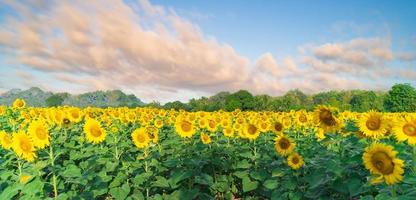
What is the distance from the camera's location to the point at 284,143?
699 centimetres

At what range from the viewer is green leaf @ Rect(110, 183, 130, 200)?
688 centimetres

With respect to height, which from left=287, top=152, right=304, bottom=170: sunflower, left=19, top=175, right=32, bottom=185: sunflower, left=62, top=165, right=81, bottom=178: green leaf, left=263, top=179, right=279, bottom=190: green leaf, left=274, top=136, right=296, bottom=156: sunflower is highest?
left=274, top=136, right=296, bottom=156: sunflower

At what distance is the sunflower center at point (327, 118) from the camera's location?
225 inches

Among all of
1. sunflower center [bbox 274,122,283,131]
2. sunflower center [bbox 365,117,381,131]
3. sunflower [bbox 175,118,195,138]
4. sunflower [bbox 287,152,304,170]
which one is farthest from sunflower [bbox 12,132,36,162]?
sunflower center [bbox 365,117,381,131]

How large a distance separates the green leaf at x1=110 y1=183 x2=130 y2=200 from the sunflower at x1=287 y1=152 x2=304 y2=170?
8.83ft

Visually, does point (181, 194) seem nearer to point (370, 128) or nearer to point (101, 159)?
point (101, 159)

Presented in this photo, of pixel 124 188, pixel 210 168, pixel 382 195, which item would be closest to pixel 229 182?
pixel 210 168

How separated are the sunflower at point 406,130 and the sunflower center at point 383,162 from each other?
2.23 ft

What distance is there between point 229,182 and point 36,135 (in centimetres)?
448

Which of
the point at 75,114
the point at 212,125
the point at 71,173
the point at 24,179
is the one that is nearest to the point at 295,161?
the point at 71,173

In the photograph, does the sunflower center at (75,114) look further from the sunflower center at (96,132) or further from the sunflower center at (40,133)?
the sunflower center at (40,133)

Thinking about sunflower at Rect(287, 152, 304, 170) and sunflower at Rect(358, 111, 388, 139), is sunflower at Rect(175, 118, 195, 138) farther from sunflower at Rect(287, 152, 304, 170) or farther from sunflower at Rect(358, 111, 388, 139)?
sunflower at Rect(358, 111, 388, 139)

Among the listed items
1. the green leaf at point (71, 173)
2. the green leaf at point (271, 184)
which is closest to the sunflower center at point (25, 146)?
the green leaf at point (71, 173)

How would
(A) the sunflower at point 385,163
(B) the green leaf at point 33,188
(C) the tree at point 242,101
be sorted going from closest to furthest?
1. (A) the sunflower at point 385,163
2. (B) the green leaf at point 33,188
3. (C) the tree at point 242,101
